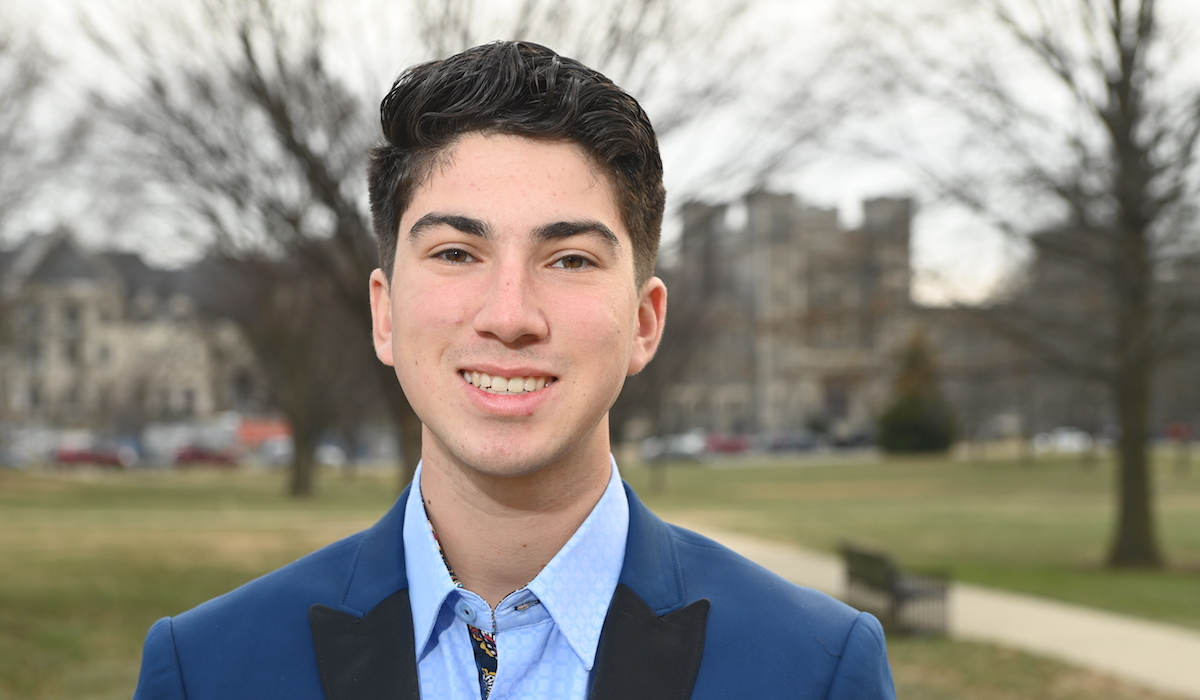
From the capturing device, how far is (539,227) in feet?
6.22

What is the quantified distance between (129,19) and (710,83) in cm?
523

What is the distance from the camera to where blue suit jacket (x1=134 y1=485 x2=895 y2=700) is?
73.1 inches

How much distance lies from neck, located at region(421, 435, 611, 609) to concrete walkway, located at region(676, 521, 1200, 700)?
914 centimetres

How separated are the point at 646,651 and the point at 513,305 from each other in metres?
0.60

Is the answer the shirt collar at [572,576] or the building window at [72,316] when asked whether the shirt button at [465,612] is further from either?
the building window at [72,316]

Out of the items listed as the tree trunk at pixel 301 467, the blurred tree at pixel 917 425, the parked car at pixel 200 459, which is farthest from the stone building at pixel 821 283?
the parked car at pixel 200 459

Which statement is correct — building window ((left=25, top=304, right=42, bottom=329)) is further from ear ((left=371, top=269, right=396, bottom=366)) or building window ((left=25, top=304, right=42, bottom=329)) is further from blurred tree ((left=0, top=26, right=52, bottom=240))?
ear ((left=371, top=269, right=396, bottom=366))

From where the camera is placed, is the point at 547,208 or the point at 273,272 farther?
the point at 273,272

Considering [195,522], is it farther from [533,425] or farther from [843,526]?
[533,425]

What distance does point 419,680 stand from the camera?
188cm

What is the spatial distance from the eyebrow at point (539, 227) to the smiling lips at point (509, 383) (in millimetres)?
228

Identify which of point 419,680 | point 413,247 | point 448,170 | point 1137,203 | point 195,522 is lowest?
point 195,522

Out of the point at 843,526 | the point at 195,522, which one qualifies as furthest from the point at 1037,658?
Answer: the point at 195,522

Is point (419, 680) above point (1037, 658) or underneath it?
above
